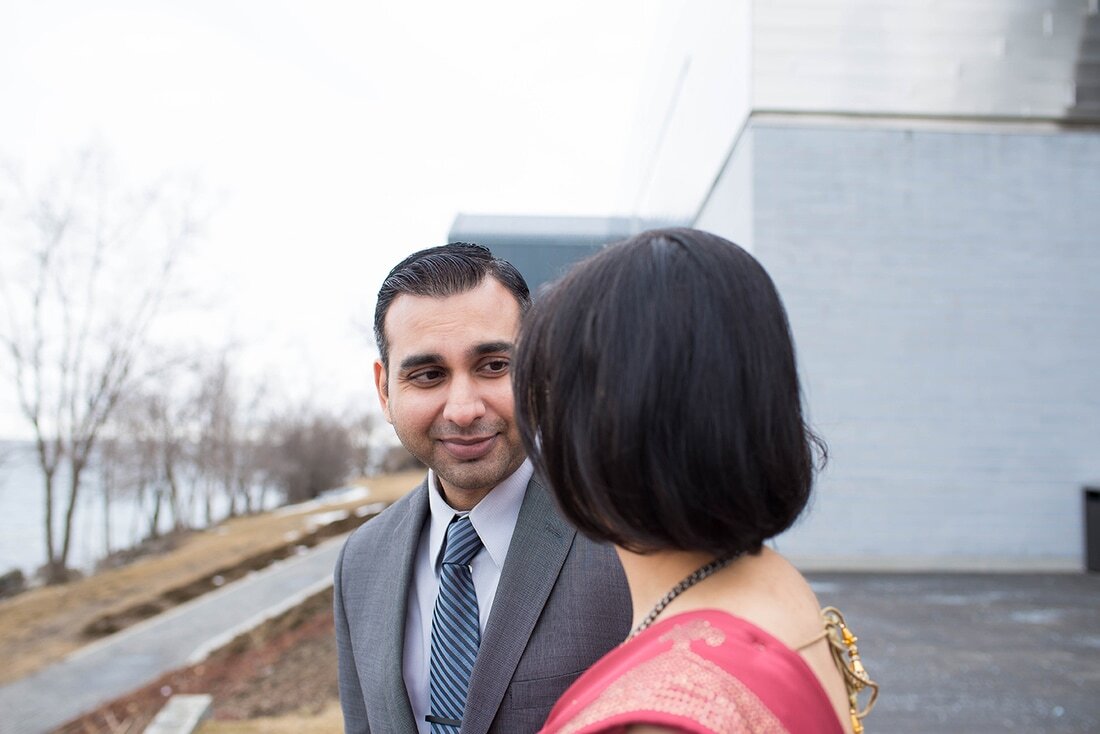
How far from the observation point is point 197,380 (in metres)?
28.7

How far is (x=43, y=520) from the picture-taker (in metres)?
31.0

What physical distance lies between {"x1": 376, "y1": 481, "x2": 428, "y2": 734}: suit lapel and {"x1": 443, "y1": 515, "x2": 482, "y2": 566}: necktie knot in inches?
5.0

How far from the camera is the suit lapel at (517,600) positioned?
1395mm

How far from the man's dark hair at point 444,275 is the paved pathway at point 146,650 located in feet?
26.0

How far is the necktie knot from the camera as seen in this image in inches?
64.6

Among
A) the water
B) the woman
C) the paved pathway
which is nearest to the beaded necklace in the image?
the woman

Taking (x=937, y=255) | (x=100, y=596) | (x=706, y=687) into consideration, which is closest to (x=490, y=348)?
(x=706, y=687)

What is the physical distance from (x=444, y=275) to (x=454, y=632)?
78cm

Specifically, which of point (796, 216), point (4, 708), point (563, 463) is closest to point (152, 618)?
point (4, 708)

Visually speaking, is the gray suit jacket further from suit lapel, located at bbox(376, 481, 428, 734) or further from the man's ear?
the man's ear

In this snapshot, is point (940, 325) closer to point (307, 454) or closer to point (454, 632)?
point (454, 632)

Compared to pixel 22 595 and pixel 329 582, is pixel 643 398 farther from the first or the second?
pixel 22 595

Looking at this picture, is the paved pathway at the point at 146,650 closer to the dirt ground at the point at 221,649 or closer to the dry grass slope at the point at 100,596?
the dirt ground at the point at 221,649

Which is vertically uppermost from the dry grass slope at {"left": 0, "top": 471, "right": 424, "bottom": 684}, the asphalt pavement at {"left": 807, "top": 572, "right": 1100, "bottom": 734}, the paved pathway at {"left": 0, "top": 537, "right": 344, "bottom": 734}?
the asphalt pavement at {"left": 807, "top": 572, "right": 1100, "bottom": 734}
